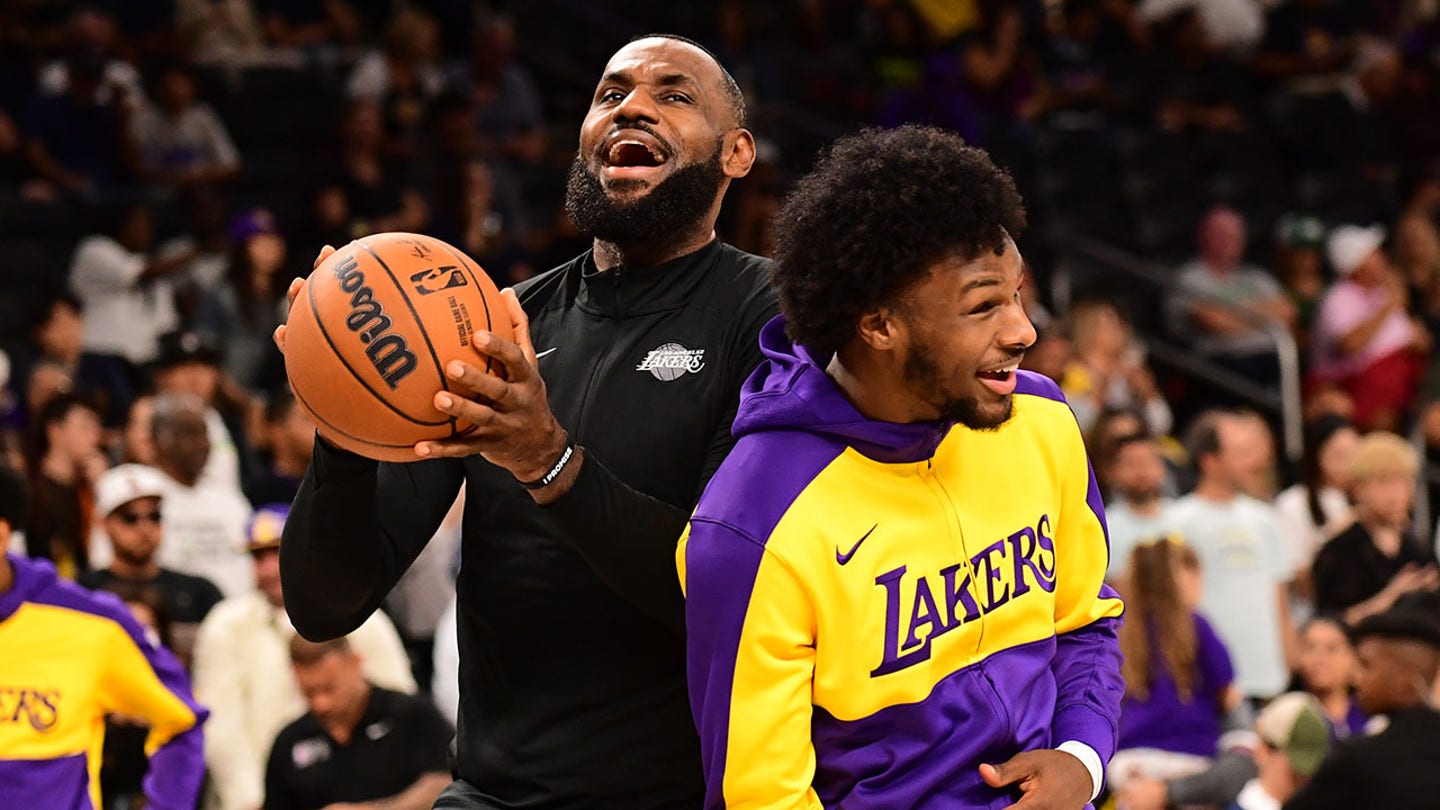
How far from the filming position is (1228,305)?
1100 centimetres

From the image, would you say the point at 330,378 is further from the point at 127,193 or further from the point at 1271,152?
the point at 1271,152

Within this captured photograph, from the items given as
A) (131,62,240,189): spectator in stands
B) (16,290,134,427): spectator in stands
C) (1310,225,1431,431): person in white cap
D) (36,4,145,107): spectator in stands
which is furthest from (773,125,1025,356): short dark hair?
(1310,225,1431,431): person in white cap

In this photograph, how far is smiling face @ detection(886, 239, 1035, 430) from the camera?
106 inches

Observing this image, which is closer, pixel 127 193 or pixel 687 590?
pixel 687 590

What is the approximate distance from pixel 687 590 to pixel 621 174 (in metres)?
0.73

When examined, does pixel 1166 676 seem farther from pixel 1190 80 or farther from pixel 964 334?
pixel 1190 80

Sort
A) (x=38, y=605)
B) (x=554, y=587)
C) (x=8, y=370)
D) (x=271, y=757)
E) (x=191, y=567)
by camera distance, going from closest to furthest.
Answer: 1. (x=554, y=587)
2. (x=38, y=605)
3. (x=271, y=757)
4. (x=191, y=567)
5. (x=8, y=370)

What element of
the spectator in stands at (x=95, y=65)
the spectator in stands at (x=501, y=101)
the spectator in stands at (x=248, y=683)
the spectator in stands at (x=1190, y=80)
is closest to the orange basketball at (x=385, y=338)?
the spectator in stands at (x=248, y=683)

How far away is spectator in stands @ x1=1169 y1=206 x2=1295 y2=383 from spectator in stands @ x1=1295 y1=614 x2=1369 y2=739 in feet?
15.3

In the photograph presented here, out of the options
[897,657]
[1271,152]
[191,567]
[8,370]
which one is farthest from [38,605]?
[1271,152]

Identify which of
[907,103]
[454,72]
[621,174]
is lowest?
[454,72]

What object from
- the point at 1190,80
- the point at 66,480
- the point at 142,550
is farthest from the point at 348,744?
the point at 1190,80

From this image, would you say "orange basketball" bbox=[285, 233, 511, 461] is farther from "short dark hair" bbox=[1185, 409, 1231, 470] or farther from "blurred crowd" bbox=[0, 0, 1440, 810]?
"short dark hair" bbox=[1185, 409, 1231, 470]

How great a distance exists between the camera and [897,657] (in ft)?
8.83
